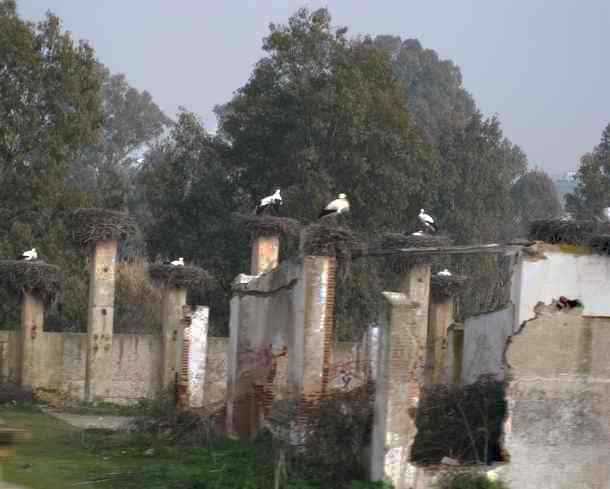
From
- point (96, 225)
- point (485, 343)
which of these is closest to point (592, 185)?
point (96, 225)

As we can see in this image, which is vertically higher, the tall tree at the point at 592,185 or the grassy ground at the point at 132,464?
the tall tree at the point at 592,185

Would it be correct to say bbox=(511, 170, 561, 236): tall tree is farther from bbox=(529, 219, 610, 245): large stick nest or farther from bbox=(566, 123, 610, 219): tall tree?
bbox=(529, 219, 610, 245): large stick nest

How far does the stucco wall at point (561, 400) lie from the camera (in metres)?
14.8

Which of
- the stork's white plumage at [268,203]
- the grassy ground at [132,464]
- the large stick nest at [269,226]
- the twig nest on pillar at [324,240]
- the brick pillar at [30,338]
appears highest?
the stork's white plumage at [268,203]

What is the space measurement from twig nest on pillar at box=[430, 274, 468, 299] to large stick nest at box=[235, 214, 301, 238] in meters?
4.22

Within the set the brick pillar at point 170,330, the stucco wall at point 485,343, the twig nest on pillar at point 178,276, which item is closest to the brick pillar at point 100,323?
the twig nest on pillar at point 178,276

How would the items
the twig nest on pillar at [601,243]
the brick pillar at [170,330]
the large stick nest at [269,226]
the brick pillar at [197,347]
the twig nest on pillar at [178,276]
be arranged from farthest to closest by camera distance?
the brick pillar at [170,330], the twig nest on pillar at [178,276], the large stick nest at [269,226], the brick pillar at [197,347], the twig nest on pillar at [601,243]

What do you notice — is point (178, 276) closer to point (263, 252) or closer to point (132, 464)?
point (263, 252)

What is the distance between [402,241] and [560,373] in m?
12.2

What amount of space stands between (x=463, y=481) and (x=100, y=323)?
57.7ft

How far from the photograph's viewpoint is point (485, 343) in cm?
1795

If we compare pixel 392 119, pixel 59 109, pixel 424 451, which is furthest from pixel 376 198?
pixel 424 451

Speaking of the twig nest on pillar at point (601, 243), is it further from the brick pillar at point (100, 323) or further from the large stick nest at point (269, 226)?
the brick pillar at point (100, 323)

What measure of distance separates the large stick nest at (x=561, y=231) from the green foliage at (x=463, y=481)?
599 centimetres
